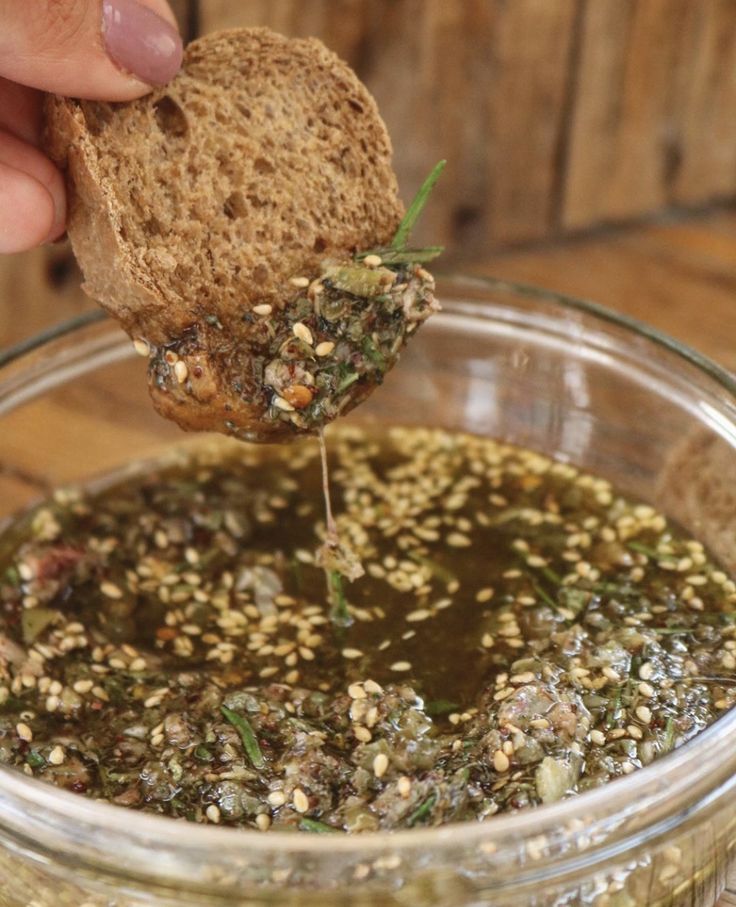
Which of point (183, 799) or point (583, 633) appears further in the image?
point (583, 633)

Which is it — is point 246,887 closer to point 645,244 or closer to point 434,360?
point 434,360

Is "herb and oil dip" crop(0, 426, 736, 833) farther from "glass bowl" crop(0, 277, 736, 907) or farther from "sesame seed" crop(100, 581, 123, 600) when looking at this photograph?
"glass bowl" crop(0, 277, 736, 907)

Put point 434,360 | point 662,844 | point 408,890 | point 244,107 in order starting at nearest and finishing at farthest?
point 408,890
point 662,844
point 244,107
point 434,360

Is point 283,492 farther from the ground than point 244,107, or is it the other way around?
point 244,107

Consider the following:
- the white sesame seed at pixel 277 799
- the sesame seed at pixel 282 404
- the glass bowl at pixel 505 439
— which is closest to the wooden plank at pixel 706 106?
the glass bowl at pixel 505 439

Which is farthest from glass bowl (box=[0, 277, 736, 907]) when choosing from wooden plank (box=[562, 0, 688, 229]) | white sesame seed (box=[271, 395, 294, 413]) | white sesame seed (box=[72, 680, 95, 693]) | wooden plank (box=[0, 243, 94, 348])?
wooden plank (box=[562, 0, 688, 229])

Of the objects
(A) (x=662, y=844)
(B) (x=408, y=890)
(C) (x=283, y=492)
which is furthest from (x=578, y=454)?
(B) (x=408, y=890)
